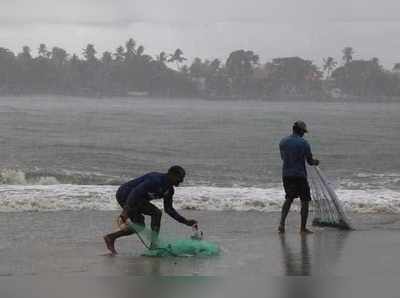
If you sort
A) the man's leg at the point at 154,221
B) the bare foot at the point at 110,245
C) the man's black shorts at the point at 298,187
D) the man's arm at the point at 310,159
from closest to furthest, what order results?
the man's leg at the point at 154,221, the bare foot at the point at 110,245, the man's arm at the point at 310,159, the man's black shorts at the point at 298,187

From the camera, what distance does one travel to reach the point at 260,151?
53125 mm

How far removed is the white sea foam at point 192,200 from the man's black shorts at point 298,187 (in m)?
4.07

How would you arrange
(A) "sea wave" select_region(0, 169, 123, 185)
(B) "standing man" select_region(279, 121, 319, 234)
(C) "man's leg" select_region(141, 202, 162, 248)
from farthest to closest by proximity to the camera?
(A) "sea wave" select_region(0, 169, 123, 185) → (B) "standing man" select_region(279, 121, 319, 234) → (C) "man's leg" select_region(141, 202, 162, 248)

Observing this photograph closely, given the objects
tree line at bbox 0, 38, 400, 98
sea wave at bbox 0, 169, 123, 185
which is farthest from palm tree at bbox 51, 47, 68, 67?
sea wave at bbox 0, 169, 123, 185

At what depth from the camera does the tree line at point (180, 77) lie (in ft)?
557

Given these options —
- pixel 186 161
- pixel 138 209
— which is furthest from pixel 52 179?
pixel 138 209

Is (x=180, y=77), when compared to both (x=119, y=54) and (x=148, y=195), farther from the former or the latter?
(x=148, y=195)

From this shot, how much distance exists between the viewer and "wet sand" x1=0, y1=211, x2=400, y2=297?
9.48 meters

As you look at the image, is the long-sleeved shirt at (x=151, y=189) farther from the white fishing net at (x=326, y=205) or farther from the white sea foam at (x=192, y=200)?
the white sea foam at (x=192, y=200)

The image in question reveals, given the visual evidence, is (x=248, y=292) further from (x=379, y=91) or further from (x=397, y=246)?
(x=379, y=91)

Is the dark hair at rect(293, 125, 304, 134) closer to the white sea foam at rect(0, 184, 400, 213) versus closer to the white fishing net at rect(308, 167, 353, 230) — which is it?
the white fishing net at rect(308, 167, 353, 230)

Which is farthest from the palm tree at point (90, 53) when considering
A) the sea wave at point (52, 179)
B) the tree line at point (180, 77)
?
the sea wave at point (52, 179)

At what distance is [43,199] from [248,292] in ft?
32.0

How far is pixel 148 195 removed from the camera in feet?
34.4
